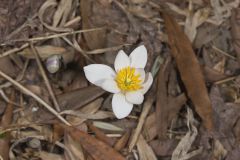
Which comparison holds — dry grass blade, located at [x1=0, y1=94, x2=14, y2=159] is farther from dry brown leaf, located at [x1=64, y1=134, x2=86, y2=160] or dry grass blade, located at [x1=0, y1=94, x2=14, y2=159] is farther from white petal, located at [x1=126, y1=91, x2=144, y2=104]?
white petal, located at [x1=126, y1=91, x2=144, y2=104]

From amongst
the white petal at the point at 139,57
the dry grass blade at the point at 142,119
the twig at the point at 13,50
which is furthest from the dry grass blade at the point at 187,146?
the twig at the point at 13,50

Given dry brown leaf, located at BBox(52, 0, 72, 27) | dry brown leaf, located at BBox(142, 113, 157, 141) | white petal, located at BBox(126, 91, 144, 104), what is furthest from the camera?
dry brown leaf, located at BBox(52, 0, 72, 27)

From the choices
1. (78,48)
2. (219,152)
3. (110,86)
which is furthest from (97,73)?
(219,152)

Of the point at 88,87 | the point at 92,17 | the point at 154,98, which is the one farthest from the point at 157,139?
the point at 92,17

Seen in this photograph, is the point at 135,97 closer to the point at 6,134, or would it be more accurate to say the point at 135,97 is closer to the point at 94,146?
the point at 94,146

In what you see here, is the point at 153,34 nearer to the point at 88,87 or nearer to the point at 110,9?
the point at 110,9

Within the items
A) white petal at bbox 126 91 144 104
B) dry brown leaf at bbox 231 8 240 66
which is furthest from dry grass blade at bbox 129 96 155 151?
dry brown leaf at bbox 231 8 240 66
